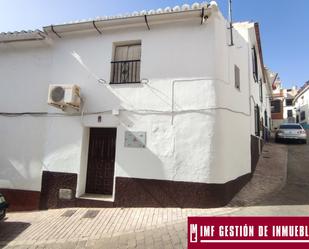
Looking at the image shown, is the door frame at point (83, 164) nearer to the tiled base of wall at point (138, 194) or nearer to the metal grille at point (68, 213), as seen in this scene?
the tiled base of wall at point (138, 194)

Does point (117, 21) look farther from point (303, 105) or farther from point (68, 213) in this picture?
point (303, 105)

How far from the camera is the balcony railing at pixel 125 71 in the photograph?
675 centimetres

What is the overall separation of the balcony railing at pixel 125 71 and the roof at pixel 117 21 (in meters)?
1.14

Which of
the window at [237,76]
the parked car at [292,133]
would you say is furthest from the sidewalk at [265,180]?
the parked car at [292,133]

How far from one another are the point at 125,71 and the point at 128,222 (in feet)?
14.2

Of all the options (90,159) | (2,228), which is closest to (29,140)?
(90,159)

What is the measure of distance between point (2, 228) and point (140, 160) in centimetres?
392

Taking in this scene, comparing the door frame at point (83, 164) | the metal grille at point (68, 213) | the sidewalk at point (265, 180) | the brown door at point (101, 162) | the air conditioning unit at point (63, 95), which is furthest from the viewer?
the brown door at point (101, 162)

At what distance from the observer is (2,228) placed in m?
5.63

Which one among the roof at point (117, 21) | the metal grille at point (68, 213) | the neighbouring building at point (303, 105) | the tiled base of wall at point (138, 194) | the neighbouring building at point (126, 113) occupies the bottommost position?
the metal grille at point (68, 213)

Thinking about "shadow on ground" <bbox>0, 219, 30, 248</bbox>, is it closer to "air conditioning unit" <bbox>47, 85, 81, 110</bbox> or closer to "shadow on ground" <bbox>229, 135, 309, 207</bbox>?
"air conditioning unit" <bbox>47, 85, 81, 110</bbox>

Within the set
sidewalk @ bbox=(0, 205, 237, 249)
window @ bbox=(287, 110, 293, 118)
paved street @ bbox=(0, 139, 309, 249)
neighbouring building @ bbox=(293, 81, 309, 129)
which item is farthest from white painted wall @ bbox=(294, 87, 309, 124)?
sidewalk @ bbox=(0, 205, 237, 249)

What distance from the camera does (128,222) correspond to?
204 inches

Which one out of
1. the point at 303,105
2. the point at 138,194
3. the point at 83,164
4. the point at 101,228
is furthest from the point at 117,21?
the point at 303,105
